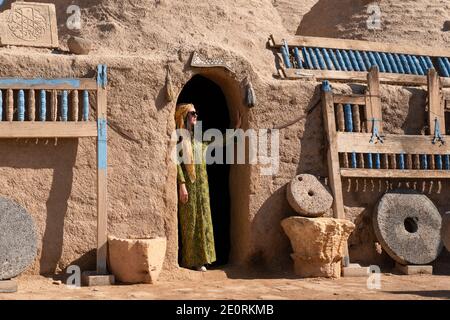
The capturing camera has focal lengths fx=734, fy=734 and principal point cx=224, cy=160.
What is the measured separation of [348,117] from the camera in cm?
938

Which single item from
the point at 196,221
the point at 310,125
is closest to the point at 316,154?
the point at 310,125

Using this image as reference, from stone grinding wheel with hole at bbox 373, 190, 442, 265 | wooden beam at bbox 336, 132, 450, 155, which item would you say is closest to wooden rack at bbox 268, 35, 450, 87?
wooden beam at bbox 336, 132, 450, 155

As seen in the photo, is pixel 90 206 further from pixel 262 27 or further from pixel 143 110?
pixel 262 27

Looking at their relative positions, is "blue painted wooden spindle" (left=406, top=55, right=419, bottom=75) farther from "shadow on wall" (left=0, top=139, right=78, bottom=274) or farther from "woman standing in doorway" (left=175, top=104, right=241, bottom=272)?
"shadow on wall" (left=0, top=139, right=78, bottom=274)

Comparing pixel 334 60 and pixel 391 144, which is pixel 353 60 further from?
pixel 391 144

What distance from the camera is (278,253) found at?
8.95 m

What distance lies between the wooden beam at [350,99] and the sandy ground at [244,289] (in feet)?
7.43

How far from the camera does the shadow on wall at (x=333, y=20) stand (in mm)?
12430

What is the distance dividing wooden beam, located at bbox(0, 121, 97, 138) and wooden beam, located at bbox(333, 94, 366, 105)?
3145mm

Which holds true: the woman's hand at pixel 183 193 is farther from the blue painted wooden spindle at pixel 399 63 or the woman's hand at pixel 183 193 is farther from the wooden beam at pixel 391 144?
the blue painted wooden spindle at pixel 399 63

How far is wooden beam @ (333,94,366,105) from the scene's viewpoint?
9.37 meters

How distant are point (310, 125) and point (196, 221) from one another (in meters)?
1.90

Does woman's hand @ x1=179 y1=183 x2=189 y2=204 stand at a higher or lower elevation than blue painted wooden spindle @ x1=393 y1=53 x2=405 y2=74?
lower

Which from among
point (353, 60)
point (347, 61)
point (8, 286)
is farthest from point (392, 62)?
point (8, 286)
